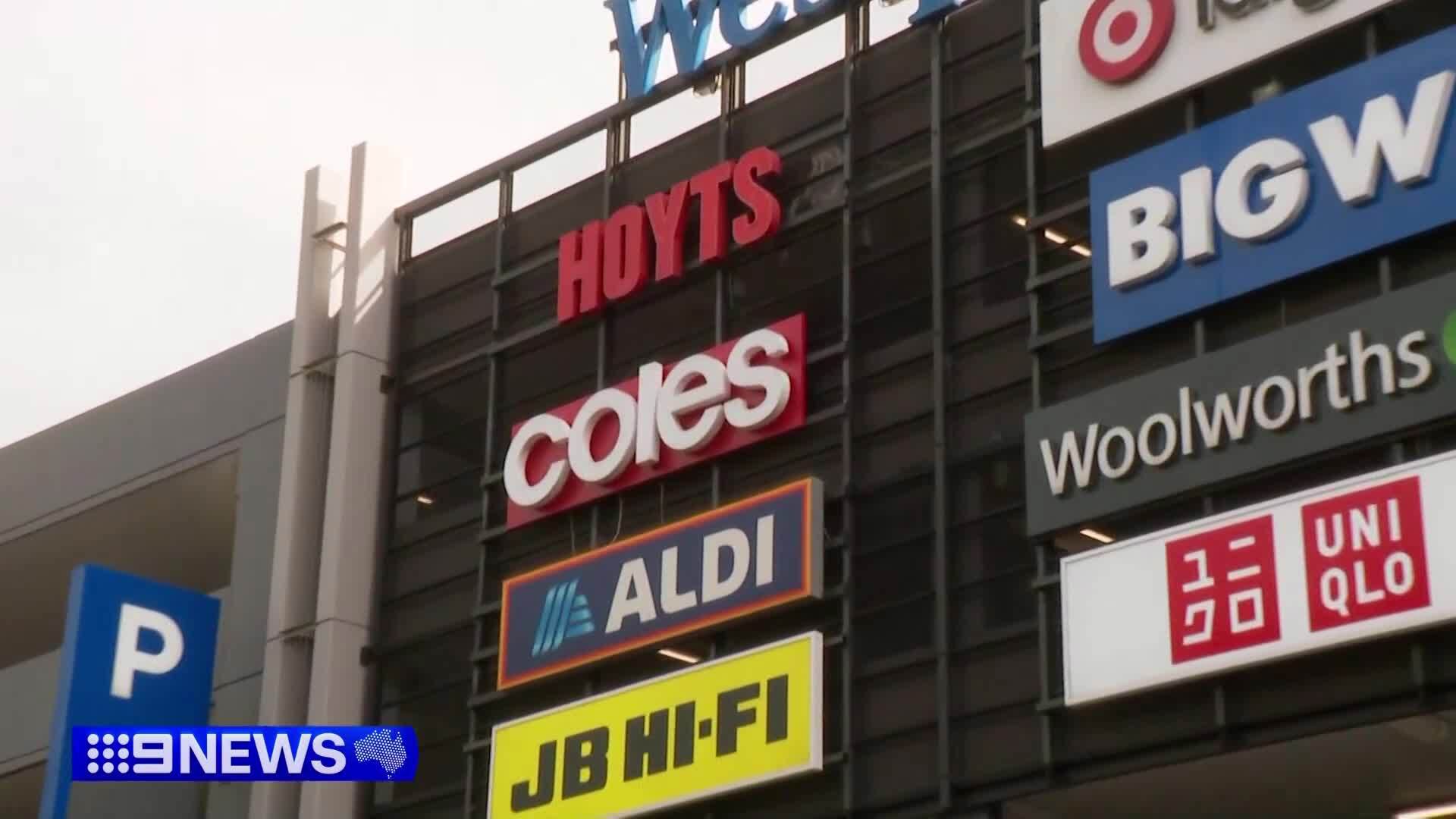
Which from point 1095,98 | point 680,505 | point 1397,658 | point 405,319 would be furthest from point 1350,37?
point 405,319

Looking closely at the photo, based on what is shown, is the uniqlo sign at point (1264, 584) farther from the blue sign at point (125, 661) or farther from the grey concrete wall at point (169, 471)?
the blue sign at point (125, 661)

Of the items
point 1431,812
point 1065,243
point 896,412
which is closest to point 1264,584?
point 1431,812

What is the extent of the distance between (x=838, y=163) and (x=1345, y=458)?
7707mm

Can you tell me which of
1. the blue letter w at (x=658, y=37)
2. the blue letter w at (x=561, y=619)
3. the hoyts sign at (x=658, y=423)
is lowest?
the blue letter w at (x=561, y=619)

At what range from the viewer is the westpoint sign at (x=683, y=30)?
92.1 feet

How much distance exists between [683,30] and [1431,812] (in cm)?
1260

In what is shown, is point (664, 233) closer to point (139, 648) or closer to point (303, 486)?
point (303, 486)

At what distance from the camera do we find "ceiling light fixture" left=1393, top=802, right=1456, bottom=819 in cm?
2227

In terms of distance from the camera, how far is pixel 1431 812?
22453 millimetres

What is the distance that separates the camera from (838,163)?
2681 centimetres

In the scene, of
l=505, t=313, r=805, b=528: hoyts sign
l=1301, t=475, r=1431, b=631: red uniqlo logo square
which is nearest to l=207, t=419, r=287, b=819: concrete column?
l=505, t=313, r=805, b=528: hoyts sign

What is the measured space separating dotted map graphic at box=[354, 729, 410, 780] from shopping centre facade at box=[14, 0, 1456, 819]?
475mm

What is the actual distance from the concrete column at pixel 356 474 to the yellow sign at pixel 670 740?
10.0 ft

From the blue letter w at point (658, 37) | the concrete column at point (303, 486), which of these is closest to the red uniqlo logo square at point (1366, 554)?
the blue letter w at point (658, 37)
